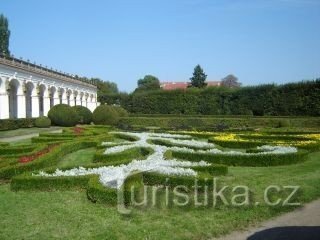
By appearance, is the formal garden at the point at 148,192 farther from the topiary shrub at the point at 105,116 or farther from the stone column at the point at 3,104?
the stone column at the point at 3,104

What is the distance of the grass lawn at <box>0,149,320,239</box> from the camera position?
6211mm

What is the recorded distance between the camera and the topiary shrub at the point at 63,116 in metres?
35.2

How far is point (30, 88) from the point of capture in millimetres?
43062

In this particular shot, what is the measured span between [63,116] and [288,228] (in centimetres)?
3018

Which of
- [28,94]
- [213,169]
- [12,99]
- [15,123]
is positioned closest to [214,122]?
[15,123]

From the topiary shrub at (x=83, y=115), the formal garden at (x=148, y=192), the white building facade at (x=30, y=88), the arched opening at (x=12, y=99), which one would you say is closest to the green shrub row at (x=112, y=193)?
the formal garden at (x=148, y=192)

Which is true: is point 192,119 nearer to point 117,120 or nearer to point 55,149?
point 117,120

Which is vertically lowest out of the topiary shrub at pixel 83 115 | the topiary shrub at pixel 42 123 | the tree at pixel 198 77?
the topiary shrub at pixel 42 123

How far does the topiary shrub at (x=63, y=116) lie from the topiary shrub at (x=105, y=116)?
5.50 feet

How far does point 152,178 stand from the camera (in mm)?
9023

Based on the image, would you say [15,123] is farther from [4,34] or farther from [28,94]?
[4,34]

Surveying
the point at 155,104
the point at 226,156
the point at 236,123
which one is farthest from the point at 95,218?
the point at 155,104

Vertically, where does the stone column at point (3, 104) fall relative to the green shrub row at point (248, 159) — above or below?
above

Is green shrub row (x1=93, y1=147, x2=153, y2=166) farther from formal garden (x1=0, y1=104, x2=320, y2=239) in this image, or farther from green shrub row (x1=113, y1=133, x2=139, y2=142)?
green shrub row (x1=113, y1=133, x2=139, y2=142)
